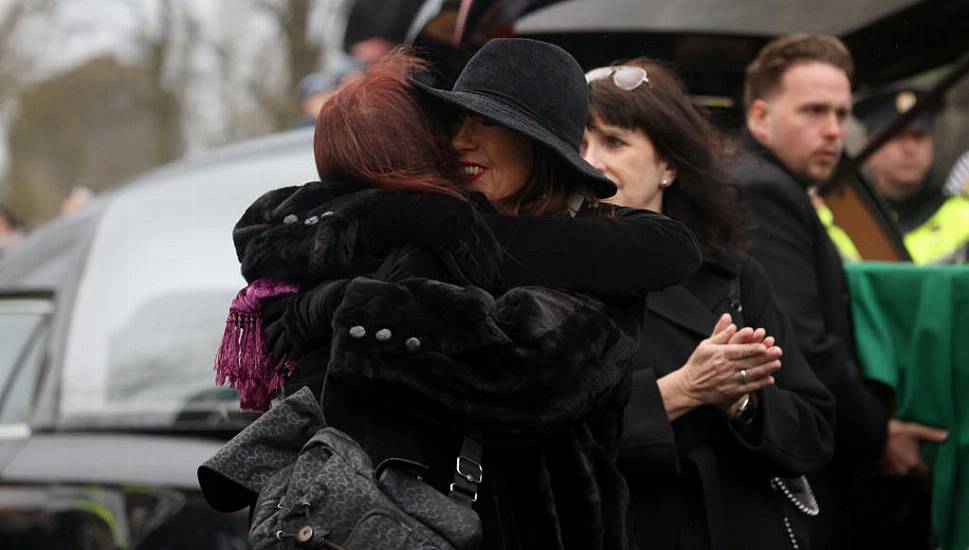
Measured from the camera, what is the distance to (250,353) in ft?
7.19

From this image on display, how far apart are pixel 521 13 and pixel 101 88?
66.1ft

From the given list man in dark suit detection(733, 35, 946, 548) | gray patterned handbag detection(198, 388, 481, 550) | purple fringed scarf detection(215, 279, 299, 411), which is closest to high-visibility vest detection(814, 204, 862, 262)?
man in dark suit detection(733, 35, 946, 548)

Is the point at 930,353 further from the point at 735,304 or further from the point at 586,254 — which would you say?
the point at 586,254

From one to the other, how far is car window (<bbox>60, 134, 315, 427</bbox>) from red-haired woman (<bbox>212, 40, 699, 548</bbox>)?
1846mm

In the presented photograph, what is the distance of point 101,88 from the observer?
74.2 ft

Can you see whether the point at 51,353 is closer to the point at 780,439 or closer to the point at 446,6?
the point at 446,6

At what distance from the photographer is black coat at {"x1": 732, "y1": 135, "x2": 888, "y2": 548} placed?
10.5 feet

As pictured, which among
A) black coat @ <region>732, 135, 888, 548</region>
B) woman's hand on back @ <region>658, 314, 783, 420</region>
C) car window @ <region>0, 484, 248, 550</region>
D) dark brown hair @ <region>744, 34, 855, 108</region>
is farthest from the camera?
car window @ <region>0, 484, 248, 550</region>

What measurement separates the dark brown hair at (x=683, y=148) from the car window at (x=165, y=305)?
4.71 feet

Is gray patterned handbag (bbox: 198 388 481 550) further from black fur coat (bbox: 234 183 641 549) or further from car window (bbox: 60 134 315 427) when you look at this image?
car window (bbox: 60 134 315 427)

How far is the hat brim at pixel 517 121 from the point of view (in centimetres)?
213

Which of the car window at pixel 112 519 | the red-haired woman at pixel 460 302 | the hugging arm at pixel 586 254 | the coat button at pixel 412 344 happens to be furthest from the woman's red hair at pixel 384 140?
the car window at pixel 112 519

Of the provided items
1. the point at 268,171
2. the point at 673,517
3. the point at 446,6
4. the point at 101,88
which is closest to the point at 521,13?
the point at 446,6

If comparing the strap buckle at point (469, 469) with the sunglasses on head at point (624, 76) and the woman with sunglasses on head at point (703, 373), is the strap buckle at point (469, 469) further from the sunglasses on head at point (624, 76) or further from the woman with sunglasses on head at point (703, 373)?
the sunglasses on head at point (624, 76)
